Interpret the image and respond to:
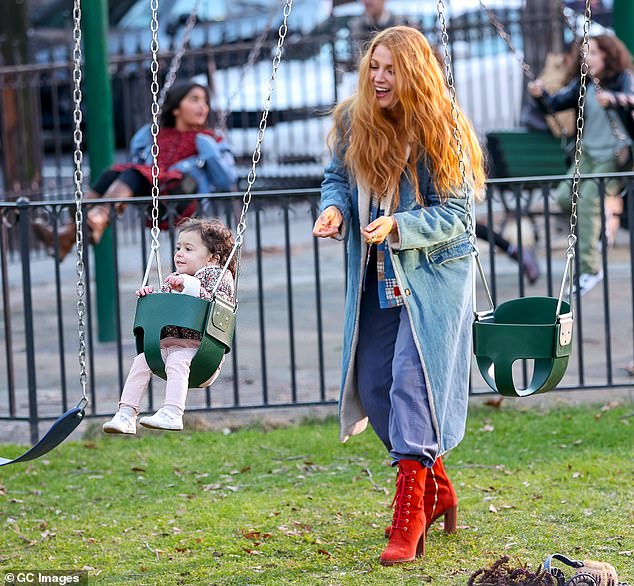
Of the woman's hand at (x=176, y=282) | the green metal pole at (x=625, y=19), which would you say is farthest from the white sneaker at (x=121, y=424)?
the green metal pole at (x=625, y=19)

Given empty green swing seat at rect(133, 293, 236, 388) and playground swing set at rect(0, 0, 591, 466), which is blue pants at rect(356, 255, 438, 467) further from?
empty green swing seat at rect(133, 293, 236, 388)

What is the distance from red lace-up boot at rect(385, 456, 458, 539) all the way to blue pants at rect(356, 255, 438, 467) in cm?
21

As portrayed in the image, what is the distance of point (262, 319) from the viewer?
646 centimetres

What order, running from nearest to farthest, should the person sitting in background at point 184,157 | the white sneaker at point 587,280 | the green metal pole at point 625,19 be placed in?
the person sitting in background at point 184,157
the white sneaker at point 587,280
the green metal pole at point 625,19

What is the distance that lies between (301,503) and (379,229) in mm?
1477

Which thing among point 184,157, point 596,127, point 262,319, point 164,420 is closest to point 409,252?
point 164,420

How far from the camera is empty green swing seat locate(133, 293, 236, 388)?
153 inches

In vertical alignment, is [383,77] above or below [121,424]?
above

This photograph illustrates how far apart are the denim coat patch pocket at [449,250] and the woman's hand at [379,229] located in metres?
0.21

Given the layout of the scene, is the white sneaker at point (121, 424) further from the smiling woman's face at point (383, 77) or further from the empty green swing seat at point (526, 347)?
the smiling woman's face at point (383, 77)

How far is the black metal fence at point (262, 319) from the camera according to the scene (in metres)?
6.38

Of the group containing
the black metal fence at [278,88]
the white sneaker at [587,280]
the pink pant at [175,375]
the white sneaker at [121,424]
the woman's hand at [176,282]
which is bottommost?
the white sneaker at [587,280]

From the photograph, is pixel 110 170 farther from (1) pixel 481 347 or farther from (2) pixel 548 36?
(2) pixel 548 36

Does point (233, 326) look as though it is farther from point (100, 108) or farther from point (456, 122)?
point (100, 108)
